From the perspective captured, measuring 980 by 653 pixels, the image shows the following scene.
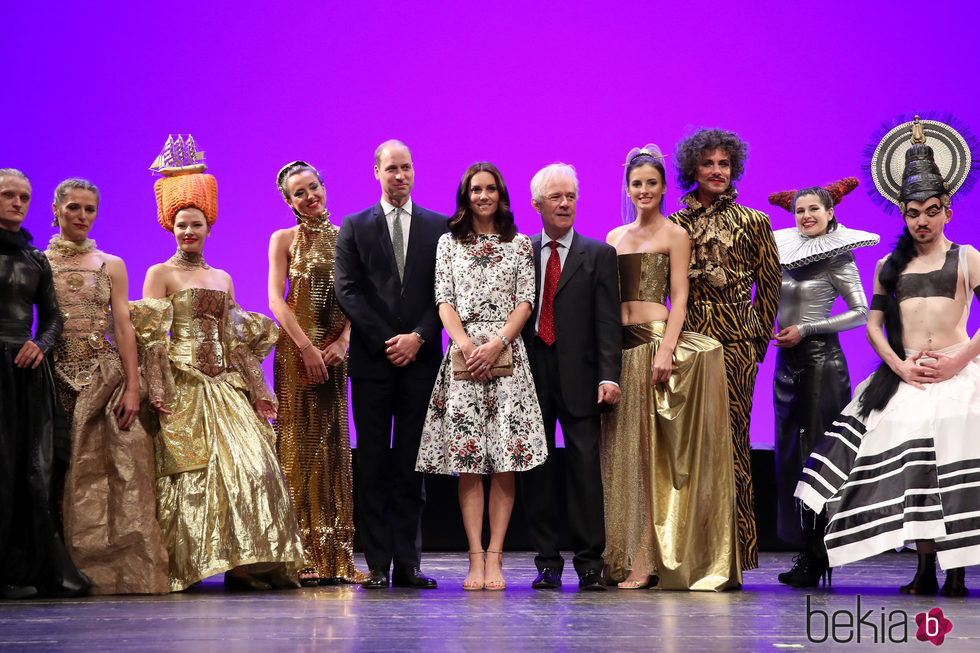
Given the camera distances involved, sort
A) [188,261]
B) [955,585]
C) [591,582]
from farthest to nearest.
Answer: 1. [188,261]
2. [591,582]
3. [955,585]

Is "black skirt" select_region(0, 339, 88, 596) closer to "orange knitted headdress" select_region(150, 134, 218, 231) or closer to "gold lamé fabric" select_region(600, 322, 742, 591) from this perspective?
"orange knitted headdress" select_region(150, 134, 218, 231)

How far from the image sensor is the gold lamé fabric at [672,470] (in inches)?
171

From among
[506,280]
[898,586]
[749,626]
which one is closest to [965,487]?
[898,586]

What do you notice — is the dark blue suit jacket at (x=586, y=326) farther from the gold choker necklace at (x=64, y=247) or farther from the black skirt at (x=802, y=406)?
the gold choker necklace at (x=64, y=247)

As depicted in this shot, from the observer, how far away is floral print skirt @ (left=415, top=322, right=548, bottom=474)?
4203 millimetres

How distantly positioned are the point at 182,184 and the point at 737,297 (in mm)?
2352

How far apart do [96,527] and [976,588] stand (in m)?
3.42

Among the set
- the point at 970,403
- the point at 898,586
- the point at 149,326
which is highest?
the point at 149,326

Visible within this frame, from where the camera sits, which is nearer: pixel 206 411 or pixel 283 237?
pixel 206 411

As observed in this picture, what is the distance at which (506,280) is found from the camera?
4328mm

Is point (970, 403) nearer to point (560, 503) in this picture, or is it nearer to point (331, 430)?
point (560, 503)

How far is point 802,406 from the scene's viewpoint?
4.83 meters

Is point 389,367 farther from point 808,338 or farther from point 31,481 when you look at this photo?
point 808,338

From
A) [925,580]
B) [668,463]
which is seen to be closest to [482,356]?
[668,463]
